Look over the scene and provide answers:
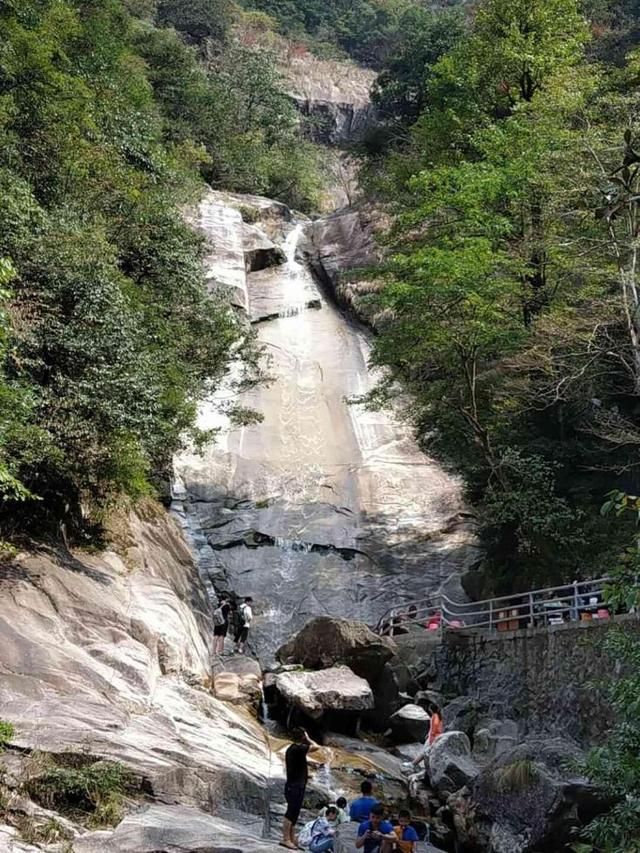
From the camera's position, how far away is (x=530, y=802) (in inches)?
402

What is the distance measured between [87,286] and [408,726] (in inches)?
420

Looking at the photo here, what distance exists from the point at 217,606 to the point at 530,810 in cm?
1174

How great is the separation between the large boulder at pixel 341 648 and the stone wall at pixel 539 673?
5.57 ft

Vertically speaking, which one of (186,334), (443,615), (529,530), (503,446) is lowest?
(443,615)

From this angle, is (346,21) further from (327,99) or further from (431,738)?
(431,738)

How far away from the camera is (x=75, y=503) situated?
14.6 m

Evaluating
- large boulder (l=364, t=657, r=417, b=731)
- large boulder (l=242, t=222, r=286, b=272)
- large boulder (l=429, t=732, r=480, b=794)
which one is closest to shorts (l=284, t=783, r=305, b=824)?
large boulder (l=429, t=732, r=480, b=794)

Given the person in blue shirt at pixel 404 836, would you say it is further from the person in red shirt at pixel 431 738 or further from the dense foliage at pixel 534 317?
the dense foliage at pixel 534 317

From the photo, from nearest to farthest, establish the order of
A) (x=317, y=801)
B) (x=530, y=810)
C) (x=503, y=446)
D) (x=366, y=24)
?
(x=530, y=810) → (x=317, y=801) → (x=503, y=446) → (x=366, y=24)

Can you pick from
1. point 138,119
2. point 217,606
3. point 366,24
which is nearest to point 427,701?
point 217,606

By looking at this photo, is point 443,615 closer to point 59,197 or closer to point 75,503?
point 75,503

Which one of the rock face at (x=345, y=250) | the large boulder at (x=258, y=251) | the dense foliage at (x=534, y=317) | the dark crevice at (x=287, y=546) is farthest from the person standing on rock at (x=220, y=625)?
the large boulder at (x=258, y=251)

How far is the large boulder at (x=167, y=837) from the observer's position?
662cm

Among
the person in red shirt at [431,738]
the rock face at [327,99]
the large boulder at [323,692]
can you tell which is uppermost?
the rock face at [327,99]
